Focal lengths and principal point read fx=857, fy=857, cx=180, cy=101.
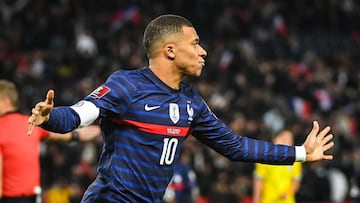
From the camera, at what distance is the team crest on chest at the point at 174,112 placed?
475cm

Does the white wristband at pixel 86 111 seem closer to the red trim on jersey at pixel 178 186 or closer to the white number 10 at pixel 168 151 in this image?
the white number 10 at pixel 168 151

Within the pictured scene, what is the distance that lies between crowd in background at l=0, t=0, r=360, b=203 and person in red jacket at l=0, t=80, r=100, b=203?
545 centimetres

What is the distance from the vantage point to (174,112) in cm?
476

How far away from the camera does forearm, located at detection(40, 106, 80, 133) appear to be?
417 centimetres

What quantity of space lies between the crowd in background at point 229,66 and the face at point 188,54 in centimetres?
754

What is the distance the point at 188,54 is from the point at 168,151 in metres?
0.57

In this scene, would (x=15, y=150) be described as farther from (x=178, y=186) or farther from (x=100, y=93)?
(x=178, y=186)

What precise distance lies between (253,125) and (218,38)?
147 inches

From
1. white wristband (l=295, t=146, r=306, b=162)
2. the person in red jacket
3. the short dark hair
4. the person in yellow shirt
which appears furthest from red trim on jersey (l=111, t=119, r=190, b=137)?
the person in yellow shirt

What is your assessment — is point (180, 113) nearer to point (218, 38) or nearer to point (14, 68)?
point (14, 68)

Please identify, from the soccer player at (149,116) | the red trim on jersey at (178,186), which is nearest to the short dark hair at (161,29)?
the soccer player at (149,116)

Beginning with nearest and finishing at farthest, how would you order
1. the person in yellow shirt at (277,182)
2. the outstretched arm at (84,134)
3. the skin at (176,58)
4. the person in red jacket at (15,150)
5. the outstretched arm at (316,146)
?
the skin at (176,58)
the outstretched arm at (316,146)
the outstretched arm at (84,134)
the person in red jacket at (15,150)
the person in yellow shirt at (277,182)

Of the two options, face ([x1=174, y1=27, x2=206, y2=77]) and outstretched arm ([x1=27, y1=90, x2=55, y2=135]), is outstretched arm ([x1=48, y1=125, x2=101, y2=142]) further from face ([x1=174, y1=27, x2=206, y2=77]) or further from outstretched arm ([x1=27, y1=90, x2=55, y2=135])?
outstretched arm ([x1=27, y1=90, x2=55, y2=135])

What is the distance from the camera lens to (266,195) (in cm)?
974
